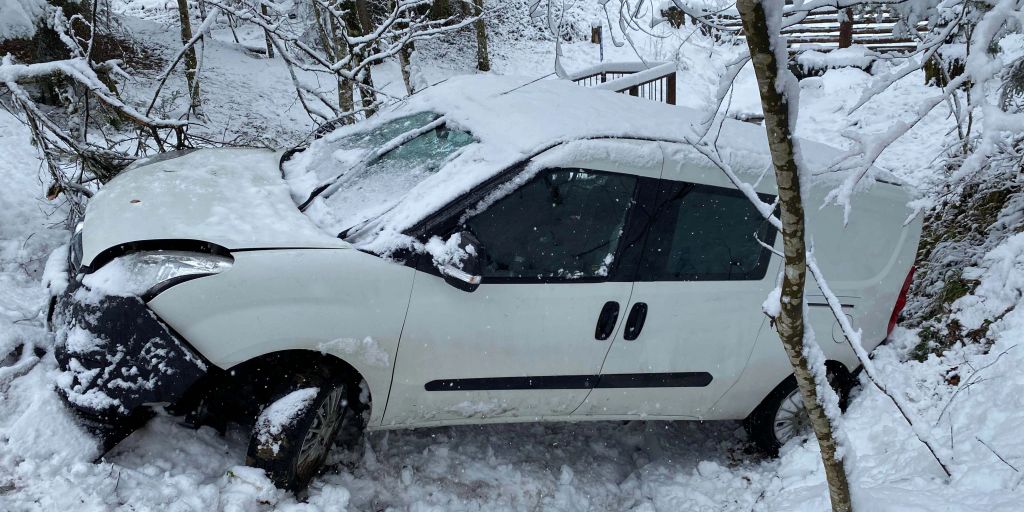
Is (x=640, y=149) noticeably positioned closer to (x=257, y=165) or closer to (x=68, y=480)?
(x=257, y=165)

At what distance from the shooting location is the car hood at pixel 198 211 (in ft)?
8.68

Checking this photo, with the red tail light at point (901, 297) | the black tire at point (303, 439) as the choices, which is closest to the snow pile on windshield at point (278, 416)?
the black tire at point (303, 439)

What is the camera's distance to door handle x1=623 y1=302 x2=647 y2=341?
3.09 metres

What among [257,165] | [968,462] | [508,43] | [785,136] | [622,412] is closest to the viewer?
[785,136]

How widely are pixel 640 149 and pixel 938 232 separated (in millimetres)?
3642

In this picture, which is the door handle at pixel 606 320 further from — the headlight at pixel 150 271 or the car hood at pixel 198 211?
the headlight at pixel 150 271

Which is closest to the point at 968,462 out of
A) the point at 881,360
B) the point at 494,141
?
the point at 881,360

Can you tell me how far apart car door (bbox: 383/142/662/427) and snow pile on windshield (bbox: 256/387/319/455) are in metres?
0.37

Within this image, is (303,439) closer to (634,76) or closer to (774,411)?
(774,411)

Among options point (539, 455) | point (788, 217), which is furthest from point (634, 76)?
point (788, 217)

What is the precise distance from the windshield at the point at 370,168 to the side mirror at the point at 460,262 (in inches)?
17.8

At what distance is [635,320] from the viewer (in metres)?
3.11

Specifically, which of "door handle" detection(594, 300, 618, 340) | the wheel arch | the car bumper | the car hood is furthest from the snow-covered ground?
"door handle" detection(594, 300, 618, 340)

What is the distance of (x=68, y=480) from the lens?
2451 millimetres
